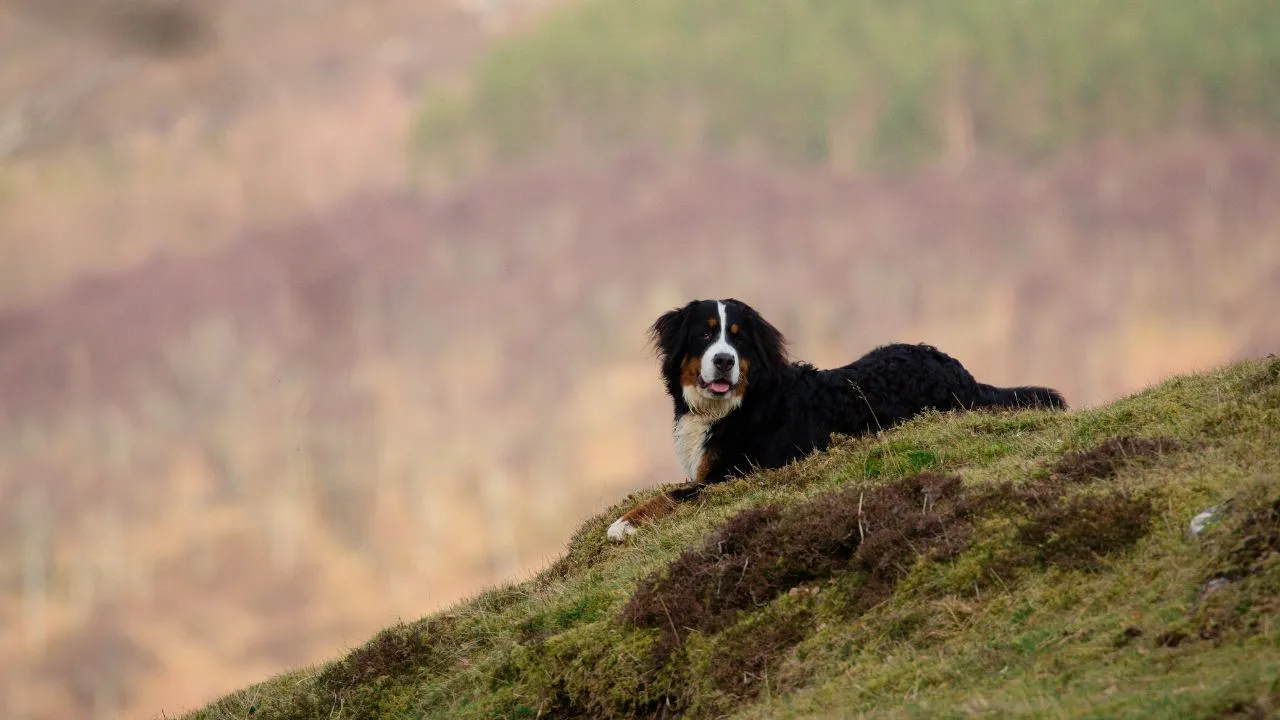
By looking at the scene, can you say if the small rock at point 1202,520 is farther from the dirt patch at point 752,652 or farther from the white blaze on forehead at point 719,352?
the white blaze on forehead at point 719,352

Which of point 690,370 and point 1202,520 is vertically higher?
point 690,370

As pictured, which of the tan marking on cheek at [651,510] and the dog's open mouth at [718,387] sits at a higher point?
the dog's open mouth at [718,387]

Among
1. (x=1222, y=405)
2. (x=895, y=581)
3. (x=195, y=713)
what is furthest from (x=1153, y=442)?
(x=195, y=713)

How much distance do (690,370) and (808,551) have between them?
4.82 m

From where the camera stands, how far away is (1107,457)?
10531 mm

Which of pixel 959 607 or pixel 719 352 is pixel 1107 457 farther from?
pixel 719 352

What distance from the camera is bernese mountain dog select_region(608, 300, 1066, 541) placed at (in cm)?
1491

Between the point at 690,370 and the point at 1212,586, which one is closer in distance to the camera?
the point at 1212,586

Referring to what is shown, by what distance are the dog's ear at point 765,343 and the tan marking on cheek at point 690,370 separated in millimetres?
623

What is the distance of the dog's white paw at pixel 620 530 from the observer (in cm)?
1425

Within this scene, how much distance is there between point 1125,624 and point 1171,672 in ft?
2.49

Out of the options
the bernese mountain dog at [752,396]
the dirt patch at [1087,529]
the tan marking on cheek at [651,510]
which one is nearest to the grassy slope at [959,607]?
the dirt patch at [1087,529]

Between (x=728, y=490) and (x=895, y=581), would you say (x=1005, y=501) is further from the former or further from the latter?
(x=728, y=490)

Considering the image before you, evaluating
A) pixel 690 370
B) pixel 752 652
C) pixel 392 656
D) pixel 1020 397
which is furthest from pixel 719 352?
pixel 752 652
